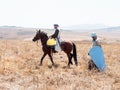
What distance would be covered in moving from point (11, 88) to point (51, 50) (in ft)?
23.5

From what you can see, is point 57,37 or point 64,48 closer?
point 57,37

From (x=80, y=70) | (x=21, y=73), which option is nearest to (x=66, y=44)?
(x=80, y=70)

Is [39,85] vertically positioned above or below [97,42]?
below

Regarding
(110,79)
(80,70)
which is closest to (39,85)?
(110,79)

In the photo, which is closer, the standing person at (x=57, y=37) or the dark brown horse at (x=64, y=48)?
the standing person at (x=57, y=37)

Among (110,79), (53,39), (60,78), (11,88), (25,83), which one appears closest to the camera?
(11,88)

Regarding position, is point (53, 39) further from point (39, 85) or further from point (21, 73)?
Result: point (39, 85)

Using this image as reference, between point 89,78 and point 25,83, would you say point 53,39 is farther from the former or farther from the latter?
point 25,83

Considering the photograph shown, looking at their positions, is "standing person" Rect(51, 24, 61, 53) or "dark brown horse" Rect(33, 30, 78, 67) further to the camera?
"dark brown horse" Rect(33, 30, 78, 67)

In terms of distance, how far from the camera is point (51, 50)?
18484 mm

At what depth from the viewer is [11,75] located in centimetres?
1383

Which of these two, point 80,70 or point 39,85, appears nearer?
point 39,85

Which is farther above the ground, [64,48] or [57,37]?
[57,37]

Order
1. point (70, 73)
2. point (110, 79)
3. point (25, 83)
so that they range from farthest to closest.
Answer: point (70, 73) → point (110, 79) → point (25, 83)
